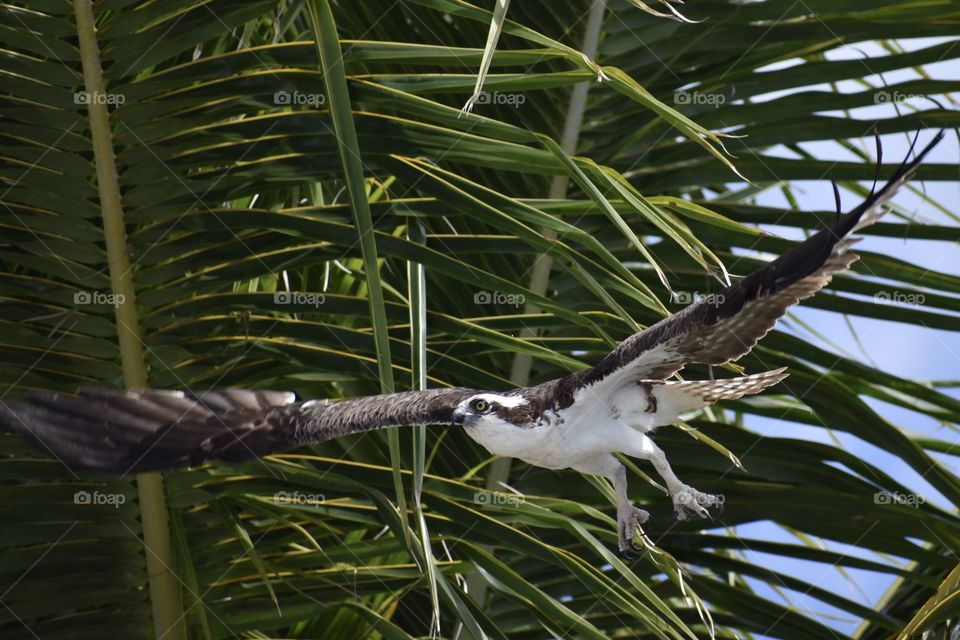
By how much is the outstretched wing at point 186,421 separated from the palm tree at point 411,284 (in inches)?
3.7

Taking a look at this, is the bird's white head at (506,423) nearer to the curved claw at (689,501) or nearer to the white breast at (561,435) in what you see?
the white breast at (561,435)

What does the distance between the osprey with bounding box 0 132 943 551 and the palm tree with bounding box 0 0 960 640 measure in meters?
0.12

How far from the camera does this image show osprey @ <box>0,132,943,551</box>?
241cm

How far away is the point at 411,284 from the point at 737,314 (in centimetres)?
71

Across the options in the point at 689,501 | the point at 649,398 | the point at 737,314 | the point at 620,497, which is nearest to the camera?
the point at 737,314

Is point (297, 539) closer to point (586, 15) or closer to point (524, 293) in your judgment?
point (524, 293)

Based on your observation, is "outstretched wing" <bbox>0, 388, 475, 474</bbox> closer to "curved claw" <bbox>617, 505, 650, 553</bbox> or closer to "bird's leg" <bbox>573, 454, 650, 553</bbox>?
"bird's leg" <bbox>573, 454, 650, 553</bbox>

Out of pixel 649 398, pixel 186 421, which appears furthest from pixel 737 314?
pixel 186 421

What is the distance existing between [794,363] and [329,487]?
148 cm

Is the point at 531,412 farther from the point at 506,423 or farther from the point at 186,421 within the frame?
the point at 186,421

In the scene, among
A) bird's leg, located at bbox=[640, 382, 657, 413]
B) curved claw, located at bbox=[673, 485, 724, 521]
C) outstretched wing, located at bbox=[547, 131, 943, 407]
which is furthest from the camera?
bird's leg, located at bbox=[640, 382, 657, 413]

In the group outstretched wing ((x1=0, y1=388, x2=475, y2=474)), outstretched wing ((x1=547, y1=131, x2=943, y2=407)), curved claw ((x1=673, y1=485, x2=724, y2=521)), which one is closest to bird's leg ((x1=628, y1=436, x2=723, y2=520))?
curved claw ((x1=673, y1=485, x2=724, y2=521))

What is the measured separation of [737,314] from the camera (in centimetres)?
238

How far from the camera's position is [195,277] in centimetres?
318
